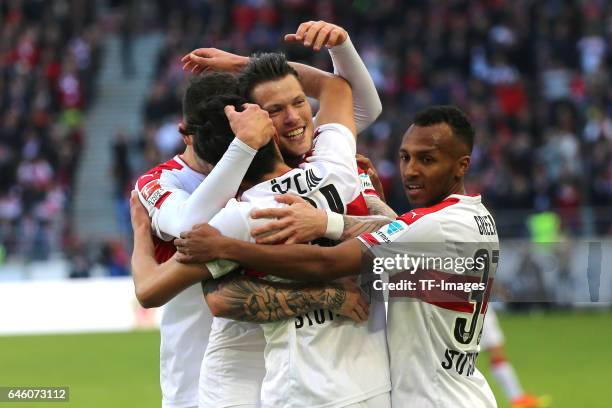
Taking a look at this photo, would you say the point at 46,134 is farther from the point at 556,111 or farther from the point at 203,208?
the point at 203,208

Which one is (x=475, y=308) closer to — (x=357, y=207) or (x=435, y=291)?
(x=435, y=291)

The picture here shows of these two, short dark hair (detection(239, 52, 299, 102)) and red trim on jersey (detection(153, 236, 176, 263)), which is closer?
short dark hair (detection(239, 52, 299, 102))

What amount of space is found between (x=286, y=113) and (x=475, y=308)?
1.11 m

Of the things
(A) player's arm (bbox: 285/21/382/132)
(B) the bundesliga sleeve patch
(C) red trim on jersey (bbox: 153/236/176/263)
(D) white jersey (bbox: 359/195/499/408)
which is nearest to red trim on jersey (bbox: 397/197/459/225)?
(D) white jersey (bbox: 359/195/499/408)

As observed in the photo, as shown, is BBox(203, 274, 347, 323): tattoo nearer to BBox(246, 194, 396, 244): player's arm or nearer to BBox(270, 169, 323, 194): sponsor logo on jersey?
BBox(246, 194, 396, 244): player's arm

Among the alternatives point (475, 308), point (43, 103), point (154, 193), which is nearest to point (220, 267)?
point (154, 193)

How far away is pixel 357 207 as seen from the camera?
4520mm

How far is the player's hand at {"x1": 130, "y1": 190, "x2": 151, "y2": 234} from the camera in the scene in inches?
190

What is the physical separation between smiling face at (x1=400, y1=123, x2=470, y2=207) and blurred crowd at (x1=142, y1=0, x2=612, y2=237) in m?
15.4

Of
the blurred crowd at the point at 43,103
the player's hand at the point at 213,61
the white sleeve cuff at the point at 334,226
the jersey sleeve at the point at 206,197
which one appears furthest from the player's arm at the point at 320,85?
the blurred crowd at the point at 43,103

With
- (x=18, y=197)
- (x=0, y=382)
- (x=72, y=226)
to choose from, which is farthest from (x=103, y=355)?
(x=18, y=197)

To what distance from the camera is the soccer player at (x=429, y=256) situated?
4.20 m

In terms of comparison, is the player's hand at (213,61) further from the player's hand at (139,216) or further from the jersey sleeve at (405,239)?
the jersey sleeve at (405,239)

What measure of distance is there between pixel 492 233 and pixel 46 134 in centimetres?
2227
